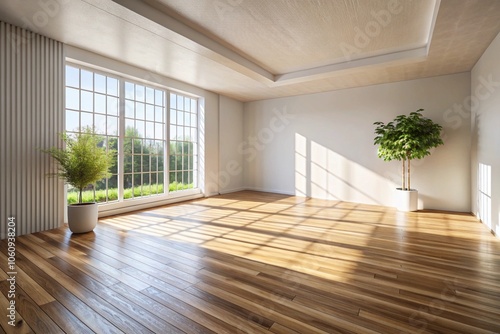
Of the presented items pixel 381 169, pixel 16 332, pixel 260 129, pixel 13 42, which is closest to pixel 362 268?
pixel 16 332

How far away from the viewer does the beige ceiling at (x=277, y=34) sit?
2.97 metres

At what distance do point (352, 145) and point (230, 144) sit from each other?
3371 millimetres

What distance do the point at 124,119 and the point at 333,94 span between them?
15.8ft

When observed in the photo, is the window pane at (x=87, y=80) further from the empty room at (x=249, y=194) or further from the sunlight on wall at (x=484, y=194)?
the sunlight on wall at (x=484, y=194)

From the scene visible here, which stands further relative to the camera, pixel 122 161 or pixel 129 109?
pixel 129 109

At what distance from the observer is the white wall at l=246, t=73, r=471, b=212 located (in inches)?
198

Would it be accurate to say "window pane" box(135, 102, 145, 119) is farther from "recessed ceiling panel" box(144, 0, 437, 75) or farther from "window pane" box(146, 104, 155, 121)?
"recessed ceiling panel" box(144, 0, 437, 75)

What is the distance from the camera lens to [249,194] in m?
7.14

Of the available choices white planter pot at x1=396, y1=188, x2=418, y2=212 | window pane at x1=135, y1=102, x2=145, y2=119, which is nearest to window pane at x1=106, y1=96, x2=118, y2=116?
window pane at x1=135, y1=102, x2=145, y2=119

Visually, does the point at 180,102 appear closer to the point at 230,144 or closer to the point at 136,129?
the point at 136,129

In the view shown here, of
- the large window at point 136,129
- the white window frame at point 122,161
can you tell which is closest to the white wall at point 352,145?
the white window frame at point 122,161

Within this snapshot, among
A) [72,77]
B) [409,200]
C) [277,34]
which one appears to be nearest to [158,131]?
[72,77]

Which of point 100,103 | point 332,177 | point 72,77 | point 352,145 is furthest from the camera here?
point 332,177

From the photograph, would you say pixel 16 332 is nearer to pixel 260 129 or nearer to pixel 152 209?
pixel 152 209
